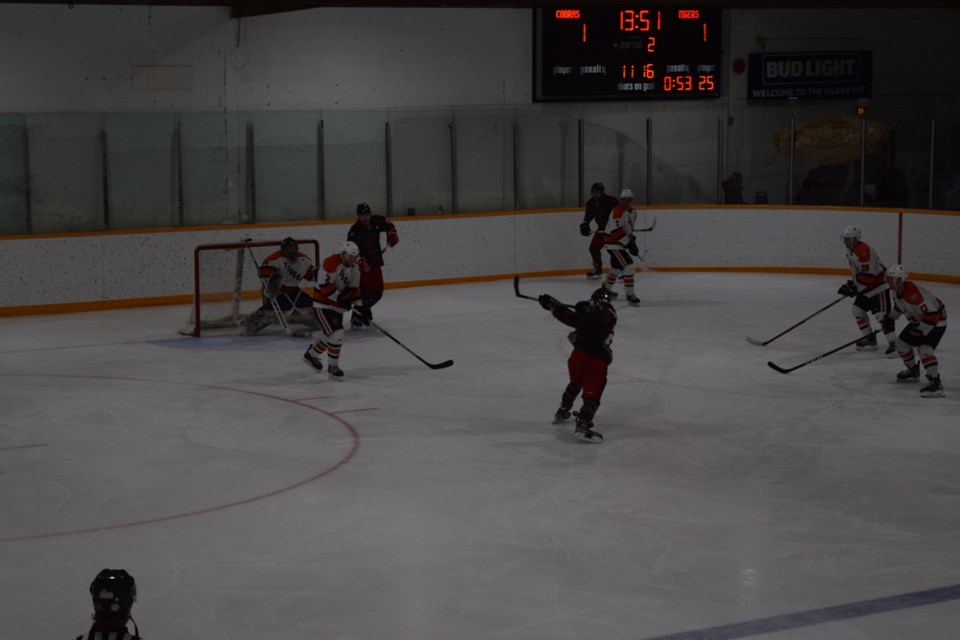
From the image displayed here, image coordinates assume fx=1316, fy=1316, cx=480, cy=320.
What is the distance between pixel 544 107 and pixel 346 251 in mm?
6790

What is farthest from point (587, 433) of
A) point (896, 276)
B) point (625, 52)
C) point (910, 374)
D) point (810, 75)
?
point (810, 75)

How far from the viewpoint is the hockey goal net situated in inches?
429

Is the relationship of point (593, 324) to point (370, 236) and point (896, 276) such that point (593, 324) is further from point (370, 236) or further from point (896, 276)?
point (370, 236)

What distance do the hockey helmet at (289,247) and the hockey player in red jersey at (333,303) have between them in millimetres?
1239

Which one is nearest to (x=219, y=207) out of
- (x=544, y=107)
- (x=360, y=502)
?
(x=544, y=107)

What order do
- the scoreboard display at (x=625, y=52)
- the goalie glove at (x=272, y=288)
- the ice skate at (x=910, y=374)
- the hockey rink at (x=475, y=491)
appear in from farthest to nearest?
the scoreboard display at (x=625, y=52) < the goalie glove at (x=272, y=288) < the ice skate at (x=910, y=374) < the hockey rink at (x=475, y=491)

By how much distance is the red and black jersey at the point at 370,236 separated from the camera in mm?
11258

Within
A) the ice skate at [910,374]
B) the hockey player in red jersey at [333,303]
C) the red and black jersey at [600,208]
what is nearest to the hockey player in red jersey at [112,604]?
the hockey player in red jersey at [333,303]

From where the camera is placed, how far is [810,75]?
16.6 m

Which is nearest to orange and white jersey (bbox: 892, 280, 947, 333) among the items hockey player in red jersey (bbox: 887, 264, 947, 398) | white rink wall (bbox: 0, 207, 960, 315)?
hockey player in red jersey (bbox: 887, 264, 947, 398)

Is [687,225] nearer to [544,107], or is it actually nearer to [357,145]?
[544,107]

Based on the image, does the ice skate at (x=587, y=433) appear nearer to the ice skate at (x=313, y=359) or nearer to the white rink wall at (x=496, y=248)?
the ice skate at (x=313, y=359)

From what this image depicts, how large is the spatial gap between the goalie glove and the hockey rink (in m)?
0.40

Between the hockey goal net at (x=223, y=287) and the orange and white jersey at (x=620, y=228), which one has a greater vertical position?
the orange and white jersey at (x=620, y=228)
